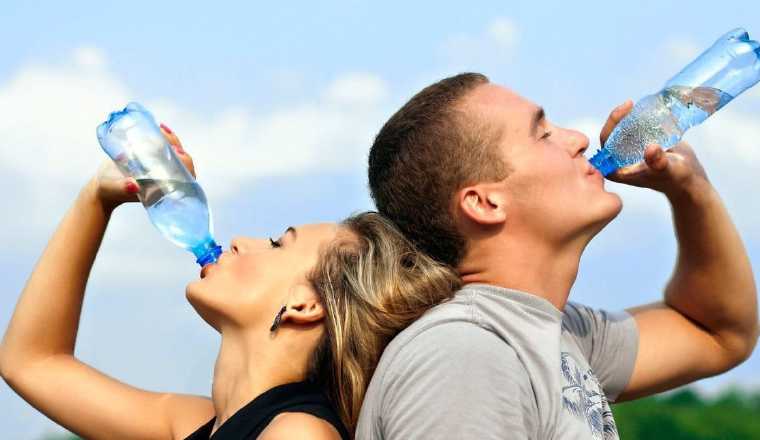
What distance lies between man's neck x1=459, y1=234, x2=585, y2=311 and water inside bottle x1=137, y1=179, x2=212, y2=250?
1037mm

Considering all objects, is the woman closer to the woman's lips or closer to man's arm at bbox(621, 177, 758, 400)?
the woman's lips

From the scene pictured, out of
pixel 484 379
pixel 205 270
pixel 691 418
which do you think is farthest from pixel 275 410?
pixel 691 418

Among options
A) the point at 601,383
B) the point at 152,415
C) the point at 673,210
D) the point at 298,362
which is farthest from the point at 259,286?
the point at 673,210

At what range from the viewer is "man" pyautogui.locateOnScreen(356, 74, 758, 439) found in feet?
9.68

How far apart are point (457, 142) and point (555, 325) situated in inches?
24.8

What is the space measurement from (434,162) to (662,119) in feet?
3.26

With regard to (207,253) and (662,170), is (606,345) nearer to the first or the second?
(662,170)

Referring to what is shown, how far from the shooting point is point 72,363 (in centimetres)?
393

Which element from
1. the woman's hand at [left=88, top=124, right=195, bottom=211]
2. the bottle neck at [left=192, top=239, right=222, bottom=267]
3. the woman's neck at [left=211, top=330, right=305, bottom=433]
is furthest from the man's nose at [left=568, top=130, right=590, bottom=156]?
the woman's hand at [left=88, top=124, right=195, bottom=211]

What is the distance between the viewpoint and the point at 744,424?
24.7m

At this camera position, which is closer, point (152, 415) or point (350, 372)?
point (350, 372)

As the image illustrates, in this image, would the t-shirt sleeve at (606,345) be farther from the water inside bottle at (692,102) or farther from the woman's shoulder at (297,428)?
the woman's shoulder at (297,428)

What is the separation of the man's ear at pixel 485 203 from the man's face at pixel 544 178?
0.02 meters

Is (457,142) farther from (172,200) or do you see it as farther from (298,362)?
(172,200)
